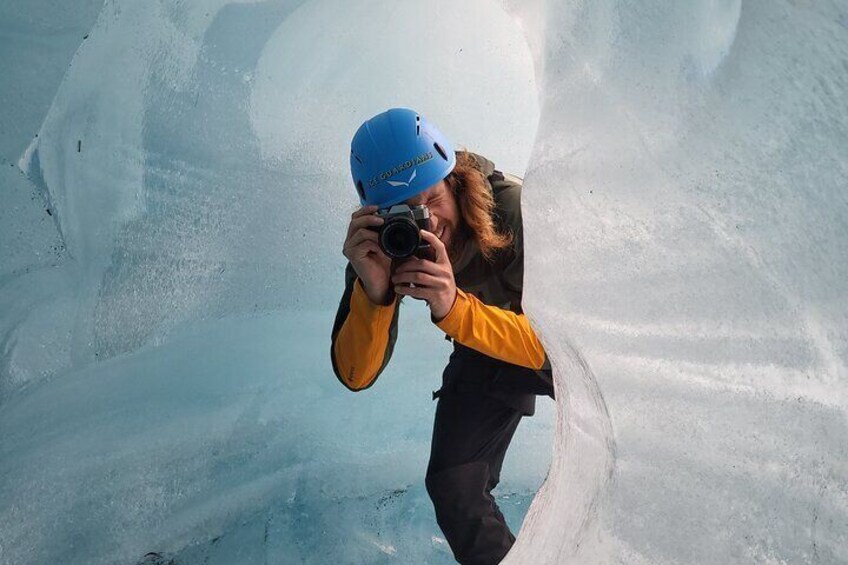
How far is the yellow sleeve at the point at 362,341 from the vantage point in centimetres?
175

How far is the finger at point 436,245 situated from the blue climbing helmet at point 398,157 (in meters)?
0.16

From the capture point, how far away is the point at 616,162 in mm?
1056

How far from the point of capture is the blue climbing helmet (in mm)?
1695

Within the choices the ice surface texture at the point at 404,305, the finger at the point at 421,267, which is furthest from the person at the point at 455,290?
the ice surface texture at the point at 404,305

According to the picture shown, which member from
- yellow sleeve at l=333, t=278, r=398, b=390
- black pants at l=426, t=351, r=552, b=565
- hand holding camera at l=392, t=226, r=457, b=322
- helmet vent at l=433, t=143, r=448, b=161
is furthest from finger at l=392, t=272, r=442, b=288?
black pants at l=426, t=351, r=552, b=565

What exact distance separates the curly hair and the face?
0.5 inches

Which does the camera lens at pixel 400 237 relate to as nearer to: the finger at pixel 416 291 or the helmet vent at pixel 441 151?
the finger at pixel 416 291

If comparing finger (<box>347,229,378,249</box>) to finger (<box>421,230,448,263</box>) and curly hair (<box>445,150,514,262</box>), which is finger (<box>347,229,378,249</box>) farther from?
curly hair (<box>445,150,514,262</box>)

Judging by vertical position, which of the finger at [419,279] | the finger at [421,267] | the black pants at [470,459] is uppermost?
the finger at [421,267]

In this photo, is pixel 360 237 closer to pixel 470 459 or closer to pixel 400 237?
pixel 400 237

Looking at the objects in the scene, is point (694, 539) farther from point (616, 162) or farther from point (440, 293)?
point (440, 293)

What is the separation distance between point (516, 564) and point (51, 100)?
4.32 feet

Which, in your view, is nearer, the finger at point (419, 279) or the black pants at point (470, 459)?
the finger at point (419, 279)

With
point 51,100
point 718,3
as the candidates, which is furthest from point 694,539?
point 51,100
